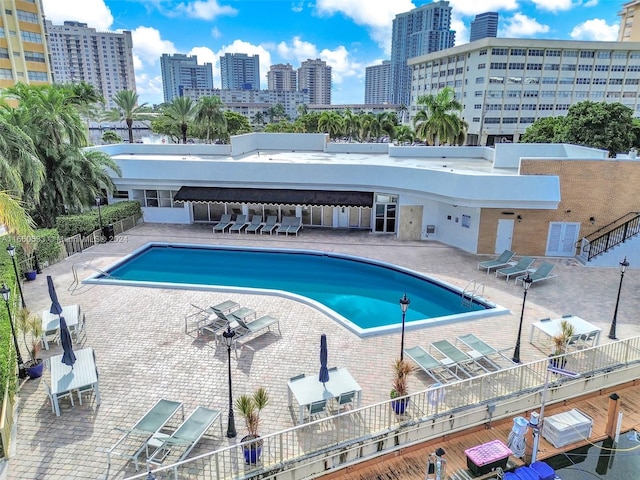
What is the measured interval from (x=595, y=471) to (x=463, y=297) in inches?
349

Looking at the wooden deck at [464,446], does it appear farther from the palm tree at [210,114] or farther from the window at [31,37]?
the window at [31,37]

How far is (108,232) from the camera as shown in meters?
25.8

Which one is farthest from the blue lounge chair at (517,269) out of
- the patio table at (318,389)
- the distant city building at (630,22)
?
the distant city building at (630,22)

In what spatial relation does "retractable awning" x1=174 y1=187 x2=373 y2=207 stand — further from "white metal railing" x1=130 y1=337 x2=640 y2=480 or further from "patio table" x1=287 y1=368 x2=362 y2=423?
"patio table" x1=287 y1=368 x2=362 y2=423

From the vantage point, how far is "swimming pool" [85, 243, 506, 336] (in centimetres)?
1770

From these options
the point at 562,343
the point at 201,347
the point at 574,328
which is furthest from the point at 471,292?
the point at 201,347

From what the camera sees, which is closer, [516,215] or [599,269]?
[599,269]

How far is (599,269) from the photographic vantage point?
21.3m

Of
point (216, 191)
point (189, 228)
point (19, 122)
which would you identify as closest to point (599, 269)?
point (216, 191)

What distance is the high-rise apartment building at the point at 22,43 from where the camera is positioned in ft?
218

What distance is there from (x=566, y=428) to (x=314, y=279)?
13.3m

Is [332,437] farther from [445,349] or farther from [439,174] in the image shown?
[439,174]

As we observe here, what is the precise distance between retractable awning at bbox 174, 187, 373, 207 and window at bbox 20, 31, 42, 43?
63235 mm

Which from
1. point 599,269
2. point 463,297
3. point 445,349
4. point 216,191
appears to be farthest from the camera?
point 216,191
